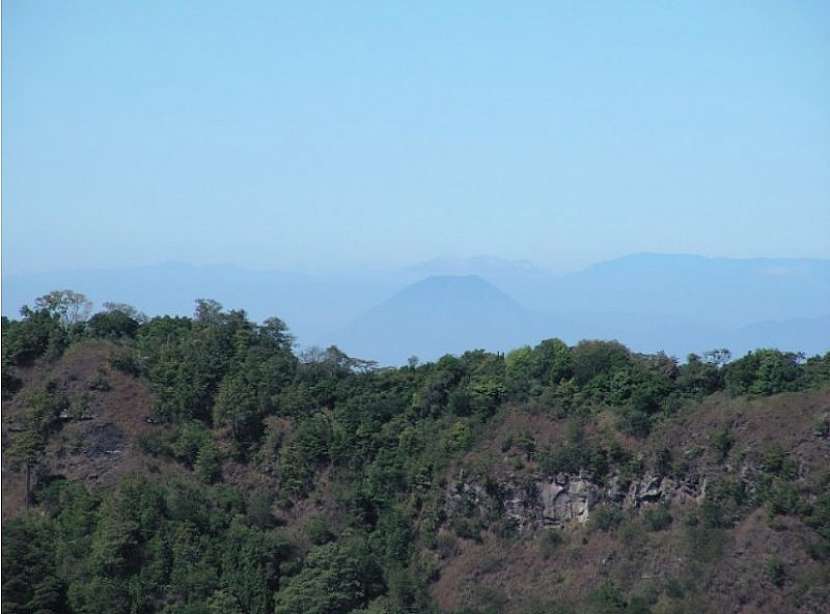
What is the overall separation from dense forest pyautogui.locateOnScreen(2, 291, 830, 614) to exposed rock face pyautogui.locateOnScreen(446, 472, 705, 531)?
61 millimetres

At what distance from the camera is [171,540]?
1415 inches

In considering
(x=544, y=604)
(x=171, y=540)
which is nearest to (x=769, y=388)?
(x=544, y=604)

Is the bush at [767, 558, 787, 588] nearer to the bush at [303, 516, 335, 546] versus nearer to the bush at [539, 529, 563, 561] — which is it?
the bush at [539, 529, 563, 561]

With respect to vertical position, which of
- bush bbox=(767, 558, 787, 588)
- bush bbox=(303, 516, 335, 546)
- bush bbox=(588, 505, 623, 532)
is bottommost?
bush bbox=(303, 516, 335, 546)

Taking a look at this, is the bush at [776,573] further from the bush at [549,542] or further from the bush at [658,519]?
the bush at [549,542]

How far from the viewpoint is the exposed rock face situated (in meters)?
36.2

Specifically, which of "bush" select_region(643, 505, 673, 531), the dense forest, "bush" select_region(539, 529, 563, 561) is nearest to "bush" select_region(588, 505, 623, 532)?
the dense forest

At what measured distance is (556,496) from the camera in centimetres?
3741

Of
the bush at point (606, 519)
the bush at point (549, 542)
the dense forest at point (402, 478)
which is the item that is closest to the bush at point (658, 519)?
the dense forest at point (402, 478)

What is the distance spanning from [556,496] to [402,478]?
4.87 m

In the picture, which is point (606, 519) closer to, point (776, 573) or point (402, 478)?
point (776, 573)

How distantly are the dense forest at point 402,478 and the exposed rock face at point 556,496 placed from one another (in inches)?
2.4

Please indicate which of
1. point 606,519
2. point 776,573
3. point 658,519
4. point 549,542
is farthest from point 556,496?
point 776,573

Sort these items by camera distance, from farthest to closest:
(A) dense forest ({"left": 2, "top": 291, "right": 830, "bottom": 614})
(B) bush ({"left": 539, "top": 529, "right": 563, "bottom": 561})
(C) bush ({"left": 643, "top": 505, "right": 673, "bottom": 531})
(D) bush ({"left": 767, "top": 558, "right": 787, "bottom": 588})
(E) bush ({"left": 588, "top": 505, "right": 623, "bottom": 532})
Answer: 1. (B) bush ({"left": 539, "top": 529, "right": 563, "bottom": 561})
2. (E) bush ({"left": 588, "top": 505, "right": 623, "bottom": 532})
3. (C) bush ({"left": 643, "top": 505, "right": 673, "bottom": 531})
4. (A) dense forest ({"left": 2, "top": 291, "right": 830, "bottom": 614})
5. (D) bush ({"left": 767, "top": 558, "right": 787, "bottom": 588})
